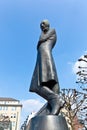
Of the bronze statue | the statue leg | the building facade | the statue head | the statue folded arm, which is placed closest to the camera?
the statue leg

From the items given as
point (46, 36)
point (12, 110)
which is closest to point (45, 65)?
point (46, 36)

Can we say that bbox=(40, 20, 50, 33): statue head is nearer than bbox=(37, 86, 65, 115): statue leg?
No

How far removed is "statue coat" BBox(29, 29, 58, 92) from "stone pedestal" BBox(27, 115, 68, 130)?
91cm

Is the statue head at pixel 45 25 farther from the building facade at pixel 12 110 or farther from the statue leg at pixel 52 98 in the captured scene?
the building facade at pixel 12 110

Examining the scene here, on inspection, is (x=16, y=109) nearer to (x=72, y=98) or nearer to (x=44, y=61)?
(x=72, y=98)

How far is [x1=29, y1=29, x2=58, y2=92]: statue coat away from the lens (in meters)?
6.75

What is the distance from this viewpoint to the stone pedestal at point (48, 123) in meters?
6.08

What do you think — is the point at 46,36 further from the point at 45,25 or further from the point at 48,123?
the point at 48,123

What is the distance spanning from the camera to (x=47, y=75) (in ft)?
22.2

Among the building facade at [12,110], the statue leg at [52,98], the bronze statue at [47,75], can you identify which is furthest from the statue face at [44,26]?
the building facade at [12,110]

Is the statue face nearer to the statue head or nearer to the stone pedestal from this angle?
the statue head

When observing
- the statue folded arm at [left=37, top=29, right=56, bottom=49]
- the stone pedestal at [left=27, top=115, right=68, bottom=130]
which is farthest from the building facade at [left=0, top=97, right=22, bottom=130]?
the stone pedestal at [left=27, top=115, right=68, bottom=130]

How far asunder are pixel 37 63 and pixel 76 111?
54.5 feet

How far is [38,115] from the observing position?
21.1 ft
